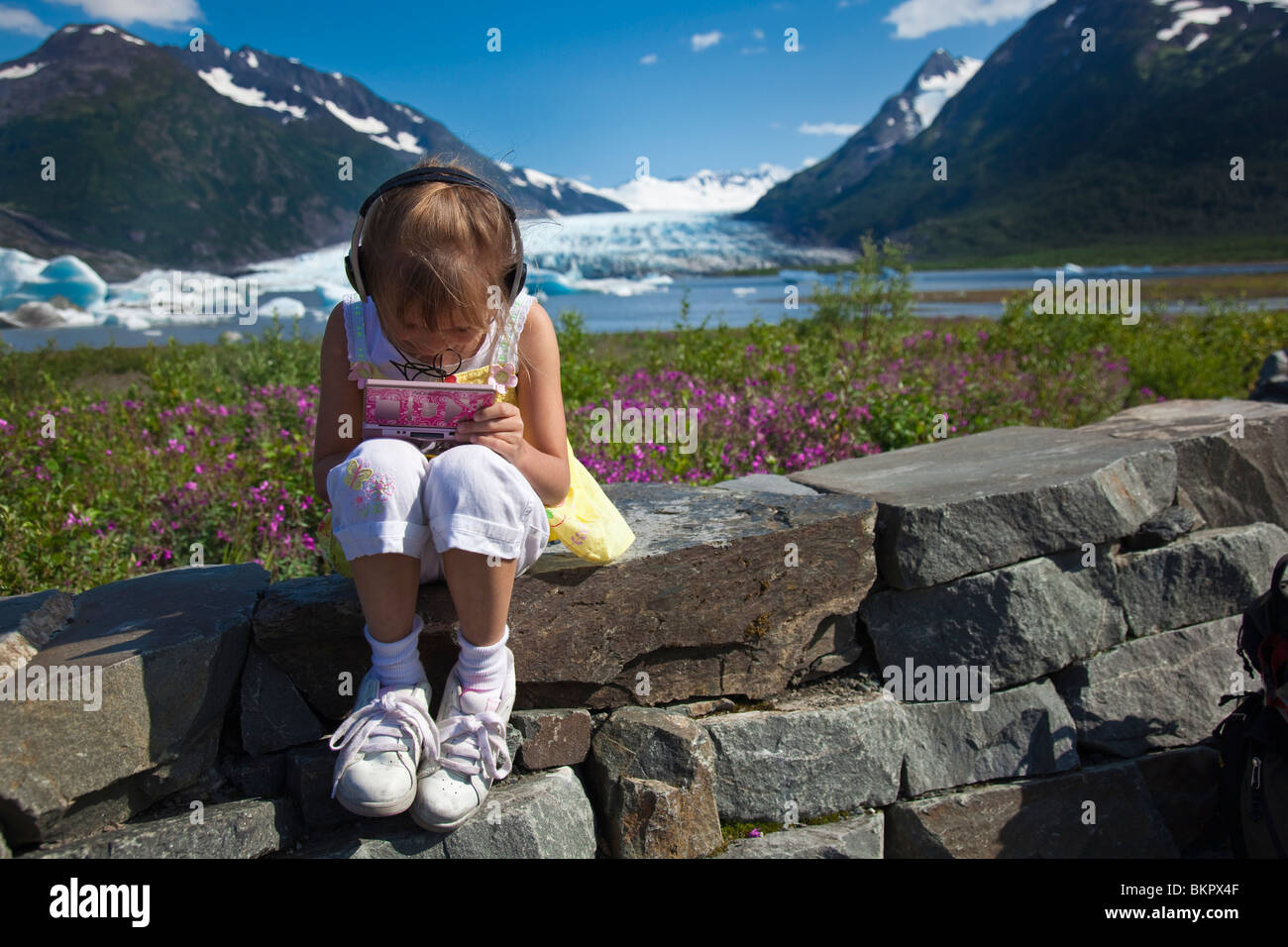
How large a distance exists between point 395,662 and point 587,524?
2.02 ft

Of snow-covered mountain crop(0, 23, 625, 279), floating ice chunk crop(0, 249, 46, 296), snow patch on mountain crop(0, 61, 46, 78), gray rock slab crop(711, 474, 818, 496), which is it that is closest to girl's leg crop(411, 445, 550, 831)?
gray rock slab crop(711, 474, 818, 496)

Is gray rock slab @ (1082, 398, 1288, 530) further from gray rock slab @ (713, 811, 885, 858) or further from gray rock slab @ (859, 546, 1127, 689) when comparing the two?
gray rock slab @ (713, 811, 885, 858)

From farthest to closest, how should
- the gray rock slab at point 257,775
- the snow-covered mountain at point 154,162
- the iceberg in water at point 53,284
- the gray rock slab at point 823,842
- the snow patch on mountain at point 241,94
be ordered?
the snow patch on mountain at point 241,94 < the snow-covered mountain at point 154,162 < the iceberg in water at point 53,284 < the gray rock slab at point 823,842 < the gray rock slab at point 257,775

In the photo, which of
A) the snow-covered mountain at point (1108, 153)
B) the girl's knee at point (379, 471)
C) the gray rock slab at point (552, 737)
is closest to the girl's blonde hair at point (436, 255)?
the girl's knee at point (379, 471)

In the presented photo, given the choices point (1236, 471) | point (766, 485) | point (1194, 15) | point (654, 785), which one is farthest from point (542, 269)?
point (1194, 15)

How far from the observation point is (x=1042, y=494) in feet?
9.34

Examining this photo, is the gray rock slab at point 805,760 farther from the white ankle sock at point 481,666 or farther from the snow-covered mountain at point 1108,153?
the snow-covered mountain at point 1108,153

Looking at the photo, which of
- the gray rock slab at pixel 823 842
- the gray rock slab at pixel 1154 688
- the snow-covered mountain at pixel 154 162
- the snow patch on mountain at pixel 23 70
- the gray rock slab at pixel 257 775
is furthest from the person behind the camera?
the snow patch on mountain at pixel 23 70

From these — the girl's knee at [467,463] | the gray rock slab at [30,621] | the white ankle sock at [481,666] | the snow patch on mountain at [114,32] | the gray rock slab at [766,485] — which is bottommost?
the white ankle sock at [481,666]

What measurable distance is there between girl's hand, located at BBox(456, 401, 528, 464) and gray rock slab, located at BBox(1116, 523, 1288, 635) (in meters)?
2.42

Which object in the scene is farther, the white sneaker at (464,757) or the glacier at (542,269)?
the glacier at (542,269)

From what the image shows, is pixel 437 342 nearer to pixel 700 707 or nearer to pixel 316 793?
pixel 316 793

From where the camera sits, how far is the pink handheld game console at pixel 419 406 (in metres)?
2.03

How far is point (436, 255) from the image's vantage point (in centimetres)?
196
